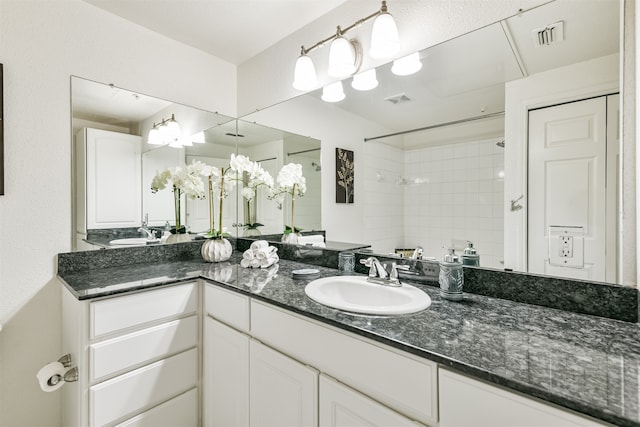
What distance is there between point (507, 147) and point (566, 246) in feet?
1.30

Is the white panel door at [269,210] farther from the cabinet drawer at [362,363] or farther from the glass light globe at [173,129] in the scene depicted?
the cabinet drawer at [362,363]

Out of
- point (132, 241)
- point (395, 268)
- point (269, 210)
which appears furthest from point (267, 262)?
point (132, 241)

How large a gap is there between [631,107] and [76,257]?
2.42m

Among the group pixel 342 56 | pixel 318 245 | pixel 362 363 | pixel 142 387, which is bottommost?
pixel 142 387

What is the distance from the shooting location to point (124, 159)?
1810mm

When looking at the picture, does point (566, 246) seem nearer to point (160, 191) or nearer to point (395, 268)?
point (395, 268)

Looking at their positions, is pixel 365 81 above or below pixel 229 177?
above

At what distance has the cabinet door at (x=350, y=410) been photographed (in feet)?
2.66

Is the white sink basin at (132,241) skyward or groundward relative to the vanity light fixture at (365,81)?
groundward

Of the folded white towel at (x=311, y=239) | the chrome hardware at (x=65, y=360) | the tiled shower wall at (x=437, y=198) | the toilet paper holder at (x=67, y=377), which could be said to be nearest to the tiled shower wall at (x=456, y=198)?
the tiled shower wall at (x=437, y=198)

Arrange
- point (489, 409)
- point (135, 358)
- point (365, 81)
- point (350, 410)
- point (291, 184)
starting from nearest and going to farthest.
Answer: point (489, 409) → point (350, 410) → point (135, 358) → point (365, 81) → point (291, 184)

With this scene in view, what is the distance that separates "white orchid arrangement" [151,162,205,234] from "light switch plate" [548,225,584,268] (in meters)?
1.91

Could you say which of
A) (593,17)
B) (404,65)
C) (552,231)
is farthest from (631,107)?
(404,65)

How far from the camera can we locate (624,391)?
558 millimetres
